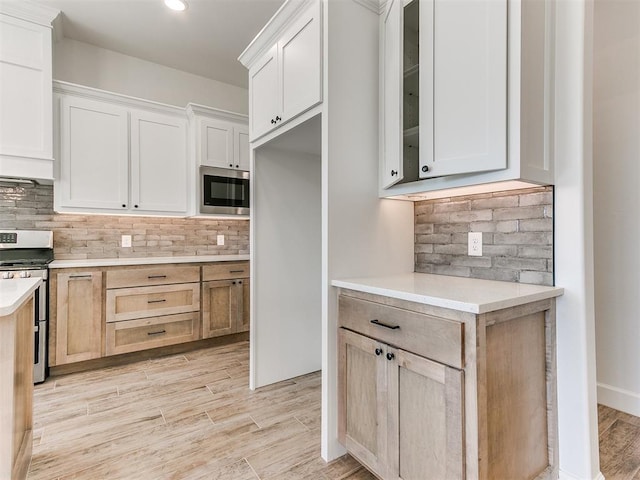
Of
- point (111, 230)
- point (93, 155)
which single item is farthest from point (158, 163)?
point (111, 230)

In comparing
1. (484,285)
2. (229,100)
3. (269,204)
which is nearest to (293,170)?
(269,204)

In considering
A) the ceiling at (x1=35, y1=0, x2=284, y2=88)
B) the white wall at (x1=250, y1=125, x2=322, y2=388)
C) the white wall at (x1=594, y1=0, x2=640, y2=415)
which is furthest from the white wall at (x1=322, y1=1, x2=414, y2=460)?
the white wall at (x1=594, y1=0, x2=640, y2=415)

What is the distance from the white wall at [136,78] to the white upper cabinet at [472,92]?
2719 millimetres

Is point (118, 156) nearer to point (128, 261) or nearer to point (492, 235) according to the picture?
point (128, 261)

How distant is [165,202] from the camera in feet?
10.8

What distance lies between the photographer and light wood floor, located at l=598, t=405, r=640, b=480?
158 centimetres

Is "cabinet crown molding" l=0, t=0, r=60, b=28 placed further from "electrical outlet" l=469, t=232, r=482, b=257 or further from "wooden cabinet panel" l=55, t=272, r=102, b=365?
"electrical outlet" l=469, t=232, r=482, b=257

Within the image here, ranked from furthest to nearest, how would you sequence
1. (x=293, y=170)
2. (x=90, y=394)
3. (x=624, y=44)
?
(x=293, y=170) < (x=90, y=394) < (x=624, y=44)

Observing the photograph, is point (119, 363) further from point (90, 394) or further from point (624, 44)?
point (624, 44)

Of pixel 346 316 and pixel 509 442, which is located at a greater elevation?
pixel 346 316

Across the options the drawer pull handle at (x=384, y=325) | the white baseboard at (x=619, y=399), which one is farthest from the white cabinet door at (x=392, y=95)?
the white baseboard at (x=619, y=399)

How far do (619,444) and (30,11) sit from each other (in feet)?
15.8

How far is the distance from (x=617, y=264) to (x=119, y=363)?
3.85 m

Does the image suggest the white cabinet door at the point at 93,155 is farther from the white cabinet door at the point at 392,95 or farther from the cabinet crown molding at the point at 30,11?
the white cabinet door at the point at 392,95
